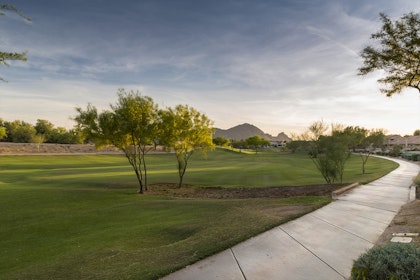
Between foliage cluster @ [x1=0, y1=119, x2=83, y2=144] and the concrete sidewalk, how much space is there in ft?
280

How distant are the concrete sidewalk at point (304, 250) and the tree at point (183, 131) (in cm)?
1906

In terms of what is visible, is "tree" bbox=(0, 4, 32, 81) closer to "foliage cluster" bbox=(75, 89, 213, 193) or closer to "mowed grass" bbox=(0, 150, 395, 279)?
"mowed grass" bbox=(0, 150, 395, 279)

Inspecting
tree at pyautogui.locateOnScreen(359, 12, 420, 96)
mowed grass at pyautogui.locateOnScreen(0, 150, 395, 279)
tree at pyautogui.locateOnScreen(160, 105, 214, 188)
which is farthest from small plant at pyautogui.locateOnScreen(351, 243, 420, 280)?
tree at pyautogui.locateOnScreen(160, 105, 214, 188)

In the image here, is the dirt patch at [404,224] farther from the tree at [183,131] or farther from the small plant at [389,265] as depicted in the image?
the tree at [183,131]

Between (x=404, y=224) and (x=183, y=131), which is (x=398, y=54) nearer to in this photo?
(x=404, y=224)

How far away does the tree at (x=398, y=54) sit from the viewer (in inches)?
431

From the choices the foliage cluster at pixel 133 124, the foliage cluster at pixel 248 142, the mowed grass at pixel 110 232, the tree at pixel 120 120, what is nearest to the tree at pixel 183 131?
the foliage cluster at pixel 133 124

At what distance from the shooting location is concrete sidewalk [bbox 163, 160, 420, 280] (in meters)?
5.76

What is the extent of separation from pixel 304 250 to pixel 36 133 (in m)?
129

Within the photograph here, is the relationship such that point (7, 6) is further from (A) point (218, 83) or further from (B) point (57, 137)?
(B) point (57, 137)

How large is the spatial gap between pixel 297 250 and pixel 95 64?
2964cm

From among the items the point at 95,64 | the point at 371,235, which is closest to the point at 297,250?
the point at 371,235

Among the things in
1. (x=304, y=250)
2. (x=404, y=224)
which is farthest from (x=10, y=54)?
(x=404, y=224)

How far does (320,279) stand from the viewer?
552 cm
